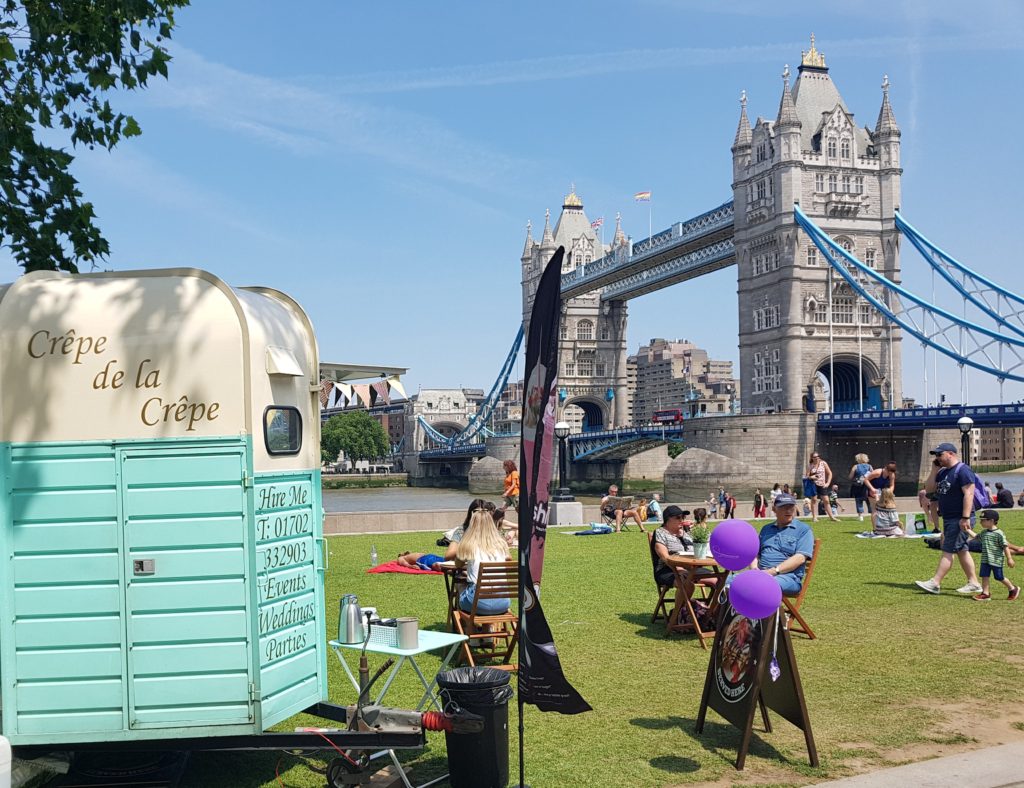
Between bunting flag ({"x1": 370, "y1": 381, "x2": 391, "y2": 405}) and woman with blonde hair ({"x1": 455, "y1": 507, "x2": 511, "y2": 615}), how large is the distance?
1.48 m

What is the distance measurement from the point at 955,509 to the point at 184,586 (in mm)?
8523

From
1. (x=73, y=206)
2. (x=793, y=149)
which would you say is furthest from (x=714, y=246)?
(x=73, y=206)

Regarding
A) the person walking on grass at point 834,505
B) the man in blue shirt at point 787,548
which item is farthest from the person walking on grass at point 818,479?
the man in blue shirt at point 787,548

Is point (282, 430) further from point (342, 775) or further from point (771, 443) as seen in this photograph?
point (771, 443)

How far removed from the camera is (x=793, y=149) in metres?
62.1

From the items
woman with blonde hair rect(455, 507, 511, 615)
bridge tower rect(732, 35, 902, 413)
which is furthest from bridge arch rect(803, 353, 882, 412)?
woman with blonde hair rect(455, 507, 511, 615)

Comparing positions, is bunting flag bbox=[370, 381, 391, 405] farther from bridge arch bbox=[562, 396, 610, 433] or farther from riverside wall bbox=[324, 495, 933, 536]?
bridge arch bbox=[562, 396, 610, 433]

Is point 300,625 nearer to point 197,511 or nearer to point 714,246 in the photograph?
point 197,511

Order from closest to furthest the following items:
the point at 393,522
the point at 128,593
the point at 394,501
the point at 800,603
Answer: the point at 128,593, the point at 800,603, the point at 393,522, the point at 394,501

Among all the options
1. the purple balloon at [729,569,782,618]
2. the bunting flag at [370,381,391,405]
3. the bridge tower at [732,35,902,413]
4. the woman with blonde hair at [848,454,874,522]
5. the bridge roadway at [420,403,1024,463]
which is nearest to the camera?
the purple balloon at [729,569,782,618]

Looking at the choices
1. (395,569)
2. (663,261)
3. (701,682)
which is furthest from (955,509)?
(663,261)

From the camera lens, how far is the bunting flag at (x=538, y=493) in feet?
15.5

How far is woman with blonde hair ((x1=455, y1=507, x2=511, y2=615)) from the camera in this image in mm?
8141

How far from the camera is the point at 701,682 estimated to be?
7309 mm
